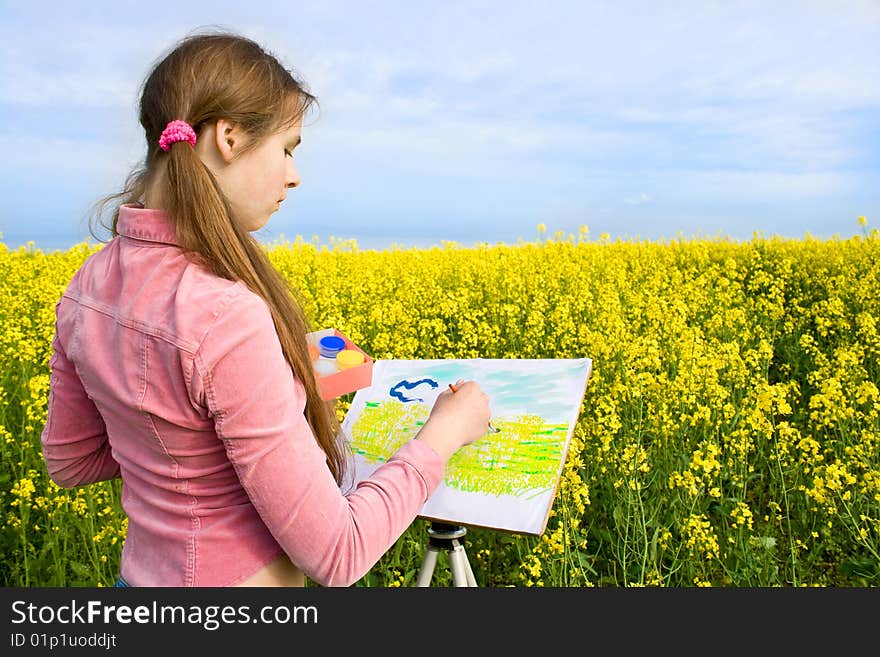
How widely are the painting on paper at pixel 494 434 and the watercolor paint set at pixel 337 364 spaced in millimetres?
372

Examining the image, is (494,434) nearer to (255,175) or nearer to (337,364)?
(337,364)

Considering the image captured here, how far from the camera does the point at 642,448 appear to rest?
11.5 feet

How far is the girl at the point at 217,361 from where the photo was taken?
1120 mm

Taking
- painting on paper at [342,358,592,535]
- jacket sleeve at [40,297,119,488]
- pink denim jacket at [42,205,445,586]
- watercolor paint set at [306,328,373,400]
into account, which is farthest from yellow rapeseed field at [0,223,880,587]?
pink denim jacket at [42,205,445,586]

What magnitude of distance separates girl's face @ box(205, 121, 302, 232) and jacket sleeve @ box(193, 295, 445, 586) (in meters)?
0.20

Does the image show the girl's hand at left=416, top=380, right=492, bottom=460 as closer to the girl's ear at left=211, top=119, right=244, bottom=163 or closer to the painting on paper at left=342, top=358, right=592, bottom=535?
the painting on paper at left=342, top=358, right=592, bottom=535

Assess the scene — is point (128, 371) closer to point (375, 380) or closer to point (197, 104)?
point (197, 104)

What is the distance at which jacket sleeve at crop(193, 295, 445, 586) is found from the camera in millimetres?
1104

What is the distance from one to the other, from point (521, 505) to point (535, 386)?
40 cm

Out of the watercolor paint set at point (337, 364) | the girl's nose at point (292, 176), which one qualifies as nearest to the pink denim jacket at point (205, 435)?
the girl's nose at point (292, 176)

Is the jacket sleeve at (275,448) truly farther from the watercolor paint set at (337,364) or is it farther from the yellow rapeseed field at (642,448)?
the yellow rapeseed field at (642,448)

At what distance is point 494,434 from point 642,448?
1.69 metres

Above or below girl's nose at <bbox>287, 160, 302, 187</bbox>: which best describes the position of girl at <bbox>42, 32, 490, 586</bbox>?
below

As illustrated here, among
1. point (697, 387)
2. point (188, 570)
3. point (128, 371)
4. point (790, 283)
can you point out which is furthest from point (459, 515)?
point (790, 283)
